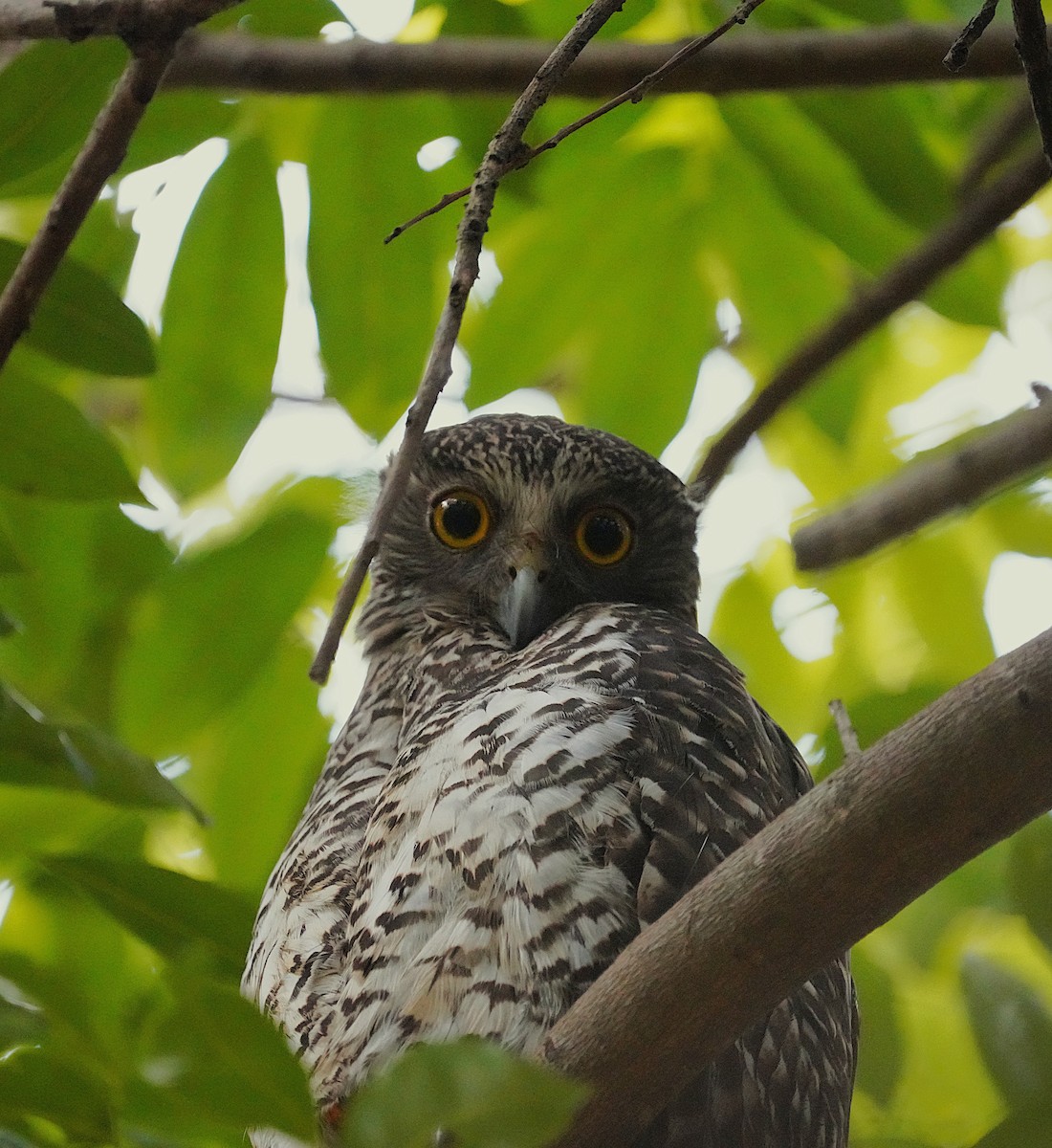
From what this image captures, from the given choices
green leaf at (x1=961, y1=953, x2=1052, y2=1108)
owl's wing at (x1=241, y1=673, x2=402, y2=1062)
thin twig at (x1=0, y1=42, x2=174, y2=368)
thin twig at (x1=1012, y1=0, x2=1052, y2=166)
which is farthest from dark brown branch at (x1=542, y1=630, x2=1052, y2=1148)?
thin twig at (x1=0, y1=42, x2=174, y2=368)

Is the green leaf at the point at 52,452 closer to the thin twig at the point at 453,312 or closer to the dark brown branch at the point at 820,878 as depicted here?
the thin twig at the point at 453,312

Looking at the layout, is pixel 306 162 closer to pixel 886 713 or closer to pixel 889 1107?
pixel 886 713


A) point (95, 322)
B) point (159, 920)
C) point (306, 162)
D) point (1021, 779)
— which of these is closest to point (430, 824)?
point (159, 920)

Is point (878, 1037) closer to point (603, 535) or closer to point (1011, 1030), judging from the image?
point (1011, 1030)

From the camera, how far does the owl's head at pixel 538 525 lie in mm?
3535

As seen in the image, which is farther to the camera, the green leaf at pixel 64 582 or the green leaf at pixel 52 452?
the green leaf at pixel 64 582

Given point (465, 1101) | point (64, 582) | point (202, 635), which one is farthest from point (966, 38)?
point (64, 582)

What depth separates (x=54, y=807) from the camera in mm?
2984

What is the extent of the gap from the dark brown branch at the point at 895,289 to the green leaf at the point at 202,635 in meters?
1.16

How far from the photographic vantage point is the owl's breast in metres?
2.29

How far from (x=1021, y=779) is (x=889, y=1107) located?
1.71 metres

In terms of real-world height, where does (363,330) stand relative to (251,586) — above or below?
above

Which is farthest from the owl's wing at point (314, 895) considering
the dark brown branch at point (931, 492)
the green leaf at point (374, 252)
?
the dark brown branch at point (931, 492)

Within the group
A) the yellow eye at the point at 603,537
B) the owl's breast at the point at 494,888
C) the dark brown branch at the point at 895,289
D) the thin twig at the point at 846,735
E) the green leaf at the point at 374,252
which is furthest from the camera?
the yellow eye at the point at 603,537
